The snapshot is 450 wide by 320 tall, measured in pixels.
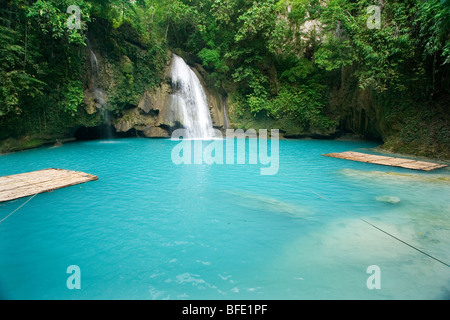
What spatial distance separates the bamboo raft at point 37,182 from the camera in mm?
5935

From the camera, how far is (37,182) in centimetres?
677

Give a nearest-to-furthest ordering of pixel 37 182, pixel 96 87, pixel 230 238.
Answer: pixel 230 238, pixel 37 182, pixel 96 87

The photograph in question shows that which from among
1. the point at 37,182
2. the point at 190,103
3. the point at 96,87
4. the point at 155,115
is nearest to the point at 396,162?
the point at 37,182

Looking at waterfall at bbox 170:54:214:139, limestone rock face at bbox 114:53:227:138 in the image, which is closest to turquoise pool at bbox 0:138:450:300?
limestone rock face at bbox 114:53:227:138

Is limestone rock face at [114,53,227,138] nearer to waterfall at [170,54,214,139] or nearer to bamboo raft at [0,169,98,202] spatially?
waterfall at [170,54,214,139]

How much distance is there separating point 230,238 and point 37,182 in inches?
217

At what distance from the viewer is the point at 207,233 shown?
431 cm

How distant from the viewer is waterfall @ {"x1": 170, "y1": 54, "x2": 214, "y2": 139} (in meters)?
18.0

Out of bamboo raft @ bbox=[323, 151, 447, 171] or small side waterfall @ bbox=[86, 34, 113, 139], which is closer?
bamboo raft @ bbox=[323, 151, 447, 171]

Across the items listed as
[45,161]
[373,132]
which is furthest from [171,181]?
[373,132]

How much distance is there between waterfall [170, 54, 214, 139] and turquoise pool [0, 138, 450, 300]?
10.8 m

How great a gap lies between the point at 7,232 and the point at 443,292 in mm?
5969

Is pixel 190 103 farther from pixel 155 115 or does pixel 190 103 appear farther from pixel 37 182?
pixel 37 182
